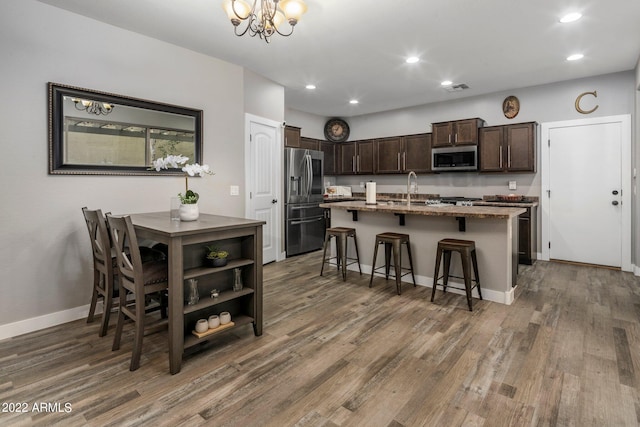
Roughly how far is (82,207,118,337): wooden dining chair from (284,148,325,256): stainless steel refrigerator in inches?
115

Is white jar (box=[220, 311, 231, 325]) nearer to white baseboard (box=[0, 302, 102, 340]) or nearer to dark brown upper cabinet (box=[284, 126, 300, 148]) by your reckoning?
white baseboard (box=[0, 302, 102, 340])

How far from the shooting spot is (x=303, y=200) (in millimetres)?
5656

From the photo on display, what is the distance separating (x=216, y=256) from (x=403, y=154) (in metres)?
4.95

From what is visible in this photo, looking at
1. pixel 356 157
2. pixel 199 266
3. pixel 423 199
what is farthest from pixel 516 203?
pixel 199 266

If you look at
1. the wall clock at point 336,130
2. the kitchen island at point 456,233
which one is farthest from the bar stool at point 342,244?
the wall clock at point 336,130

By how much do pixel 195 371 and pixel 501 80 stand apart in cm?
527

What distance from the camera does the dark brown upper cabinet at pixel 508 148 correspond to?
5059 millimetres

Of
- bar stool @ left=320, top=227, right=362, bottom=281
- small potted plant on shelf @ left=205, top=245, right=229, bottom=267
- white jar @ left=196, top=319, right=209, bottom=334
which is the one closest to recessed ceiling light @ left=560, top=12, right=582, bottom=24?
bar stool @ left=320, top=227, right=362, bottom=281

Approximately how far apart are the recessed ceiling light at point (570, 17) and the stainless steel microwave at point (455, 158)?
99.0 inches

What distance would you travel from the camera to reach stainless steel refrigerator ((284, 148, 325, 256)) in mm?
5434

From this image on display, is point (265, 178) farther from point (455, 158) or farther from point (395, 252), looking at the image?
point (455, 158)

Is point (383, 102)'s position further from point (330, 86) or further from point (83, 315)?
point (83, 315)

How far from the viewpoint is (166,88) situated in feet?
11.7

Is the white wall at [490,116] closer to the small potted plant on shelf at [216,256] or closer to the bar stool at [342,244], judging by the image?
the bar stool at [342,244]
